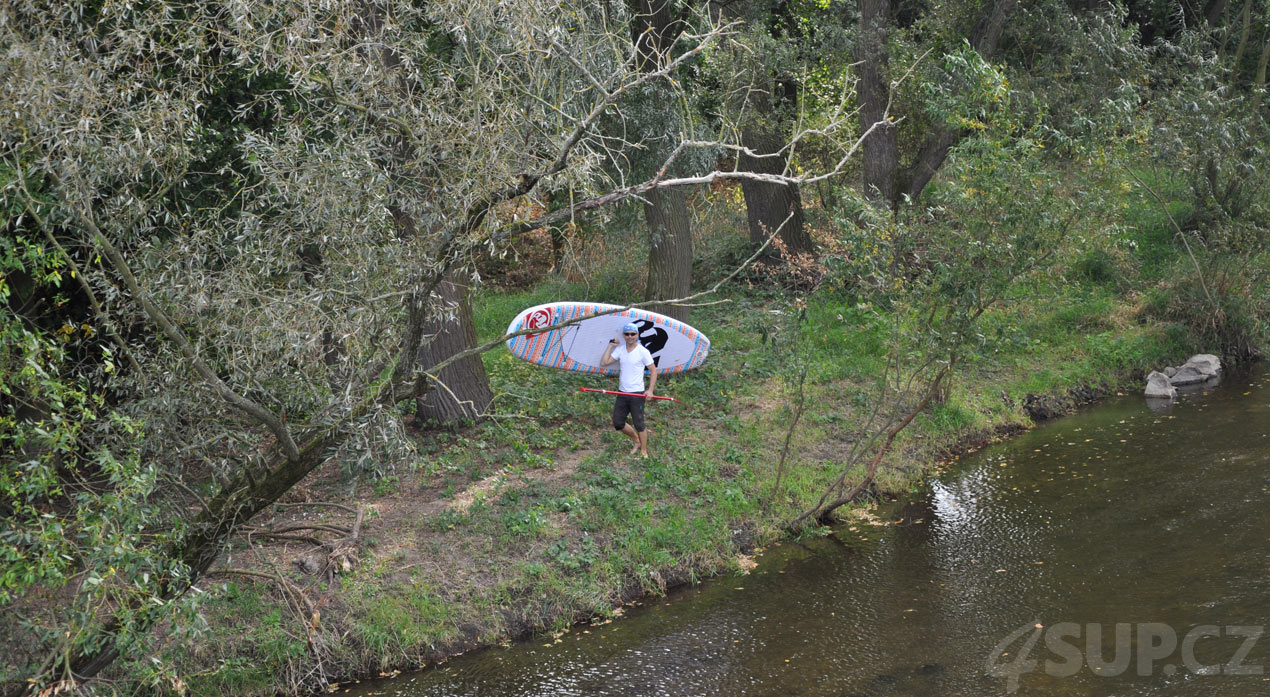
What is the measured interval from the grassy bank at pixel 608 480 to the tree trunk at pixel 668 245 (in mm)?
1272

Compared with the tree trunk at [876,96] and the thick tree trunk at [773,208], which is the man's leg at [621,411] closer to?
the tree trunk at [876,96]

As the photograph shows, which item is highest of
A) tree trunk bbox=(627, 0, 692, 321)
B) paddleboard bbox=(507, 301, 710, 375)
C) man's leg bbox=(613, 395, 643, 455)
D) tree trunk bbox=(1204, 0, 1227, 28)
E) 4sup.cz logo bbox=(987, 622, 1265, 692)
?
tree trunk bbox=(1204, 0, 1227, 28)

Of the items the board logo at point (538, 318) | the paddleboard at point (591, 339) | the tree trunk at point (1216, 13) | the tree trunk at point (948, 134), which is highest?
the tree trunk at point (1216, 13)

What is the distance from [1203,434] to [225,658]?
38.1ft

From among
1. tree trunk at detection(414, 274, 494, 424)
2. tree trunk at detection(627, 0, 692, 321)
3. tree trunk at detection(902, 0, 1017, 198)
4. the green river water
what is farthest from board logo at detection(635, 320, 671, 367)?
tree trunk at detection(902, 0, 1017, 198)

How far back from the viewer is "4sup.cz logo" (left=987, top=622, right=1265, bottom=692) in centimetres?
730

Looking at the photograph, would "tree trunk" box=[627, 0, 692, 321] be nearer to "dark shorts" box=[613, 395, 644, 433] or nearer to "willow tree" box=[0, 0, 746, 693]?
"dark shorts" box=[613, 395, 644, 433]

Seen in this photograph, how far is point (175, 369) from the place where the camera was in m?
7.86

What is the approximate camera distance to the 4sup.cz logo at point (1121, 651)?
288 inches

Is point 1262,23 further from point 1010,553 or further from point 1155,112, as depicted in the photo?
point 1010,553

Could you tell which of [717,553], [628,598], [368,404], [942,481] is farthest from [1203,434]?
[368,404]

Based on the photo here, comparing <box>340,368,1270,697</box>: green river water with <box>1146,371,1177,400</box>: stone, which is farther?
<box>1146,371,1177,400</box>: stone

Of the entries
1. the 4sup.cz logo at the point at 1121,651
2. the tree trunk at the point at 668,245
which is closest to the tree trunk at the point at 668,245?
the tree trunk at the point at 668,245

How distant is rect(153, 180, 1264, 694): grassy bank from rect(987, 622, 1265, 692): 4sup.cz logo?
3027 mm
